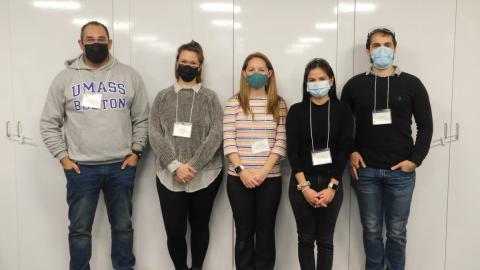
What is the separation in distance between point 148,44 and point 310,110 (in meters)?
1.39

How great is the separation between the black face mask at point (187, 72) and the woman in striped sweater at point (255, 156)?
33 centimetres

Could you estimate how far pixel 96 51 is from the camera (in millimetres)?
2271

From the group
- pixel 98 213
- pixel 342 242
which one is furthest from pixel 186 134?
pixel 342 242

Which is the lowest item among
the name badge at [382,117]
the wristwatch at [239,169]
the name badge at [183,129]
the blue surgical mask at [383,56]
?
the wristwatch at [239,169]

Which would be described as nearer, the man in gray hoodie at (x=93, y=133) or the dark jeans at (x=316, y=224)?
the dark jeans at (x=316, y=224)

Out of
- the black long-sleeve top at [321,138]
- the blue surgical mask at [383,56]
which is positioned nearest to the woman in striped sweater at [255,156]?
the black long-sleeve top at [321,138]

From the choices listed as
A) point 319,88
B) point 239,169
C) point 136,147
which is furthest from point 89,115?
point 319,88

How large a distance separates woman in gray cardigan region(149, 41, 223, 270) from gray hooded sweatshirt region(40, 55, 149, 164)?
0.74 feet

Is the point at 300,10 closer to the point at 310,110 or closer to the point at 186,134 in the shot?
the point at 310,110

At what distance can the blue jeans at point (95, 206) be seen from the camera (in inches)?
91.3

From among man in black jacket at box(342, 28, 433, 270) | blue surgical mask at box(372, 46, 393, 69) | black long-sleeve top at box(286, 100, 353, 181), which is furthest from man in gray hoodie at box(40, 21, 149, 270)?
blue surgical mask at box(372, 46, 393, 69)

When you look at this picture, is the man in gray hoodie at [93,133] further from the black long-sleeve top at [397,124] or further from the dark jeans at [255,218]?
the black long-sleeve top at [397,124]

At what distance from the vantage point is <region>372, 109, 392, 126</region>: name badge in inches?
87.1

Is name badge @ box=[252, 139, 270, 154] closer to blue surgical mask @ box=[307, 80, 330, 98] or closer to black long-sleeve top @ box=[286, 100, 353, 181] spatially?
black long-sleeve top @ box=[286, 100, 353, 181]
